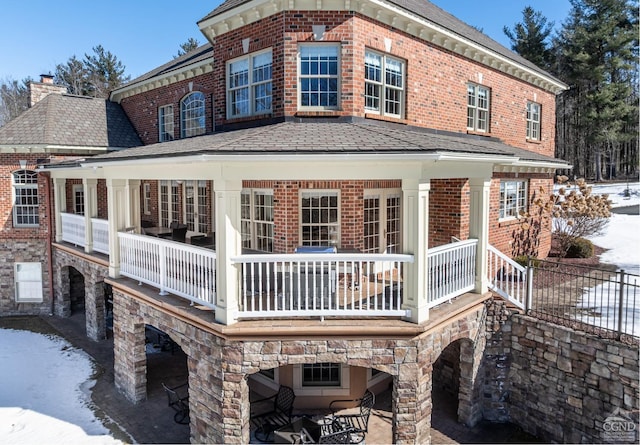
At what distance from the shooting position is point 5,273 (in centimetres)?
1593

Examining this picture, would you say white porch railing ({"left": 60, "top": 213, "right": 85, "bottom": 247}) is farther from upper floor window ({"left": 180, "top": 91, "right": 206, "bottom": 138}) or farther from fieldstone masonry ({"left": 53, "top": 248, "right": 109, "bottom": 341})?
upper floor window ({"left": 180, "top": 91, "right": 206, "bottom": 138})

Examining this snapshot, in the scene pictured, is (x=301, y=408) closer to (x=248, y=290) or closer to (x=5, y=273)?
(x=248, y=290)

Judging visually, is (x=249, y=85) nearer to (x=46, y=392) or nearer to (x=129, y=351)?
(x=129, y=351)

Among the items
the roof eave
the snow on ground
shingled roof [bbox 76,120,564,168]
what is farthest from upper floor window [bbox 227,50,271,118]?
the snow on ground

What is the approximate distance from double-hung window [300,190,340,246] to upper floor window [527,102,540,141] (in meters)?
10.9

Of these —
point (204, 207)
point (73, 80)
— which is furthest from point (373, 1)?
point (73, 80)

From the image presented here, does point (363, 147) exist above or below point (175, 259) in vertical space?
above

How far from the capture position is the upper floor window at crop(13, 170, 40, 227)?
1594cm

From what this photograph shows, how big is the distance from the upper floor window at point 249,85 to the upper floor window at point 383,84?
2422mm

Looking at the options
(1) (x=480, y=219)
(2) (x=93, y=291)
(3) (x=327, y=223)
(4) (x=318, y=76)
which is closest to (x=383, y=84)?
(4) (x=318, y=76)

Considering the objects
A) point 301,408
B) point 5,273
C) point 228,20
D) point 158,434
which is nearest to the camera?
point 158,434

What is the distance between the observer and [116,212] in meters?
10.3

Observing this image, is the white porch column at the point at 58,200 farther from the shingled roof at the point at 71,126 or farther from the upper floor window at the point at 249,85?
the upper floor window at the point at 249,85

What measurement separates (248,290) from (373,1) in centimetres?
699
